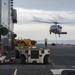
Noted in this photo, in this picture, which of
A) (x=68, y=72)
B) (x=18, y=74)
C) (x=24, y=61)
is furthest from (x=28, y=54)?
(x=68, y=72)

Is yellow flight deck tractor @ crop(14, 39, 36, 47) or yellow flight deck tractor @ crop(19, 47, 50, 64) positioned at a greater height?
yellow flight deck tractor @ crop(14, 39, 36, 47)

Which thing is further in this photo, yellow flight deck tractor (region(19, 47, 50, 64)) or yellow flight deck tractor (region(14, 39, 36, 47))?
yellow flight deck tractor (region(14, 39, 36, 47))

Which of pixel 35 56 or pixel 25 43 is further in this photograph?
pixel 25 43

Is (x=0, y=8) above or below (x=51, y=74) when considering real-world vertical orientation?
above

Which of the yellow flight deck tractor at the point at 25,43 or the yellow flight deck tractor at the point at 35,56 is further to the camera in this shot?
the yellow flight deck tractor at the point at 25,43

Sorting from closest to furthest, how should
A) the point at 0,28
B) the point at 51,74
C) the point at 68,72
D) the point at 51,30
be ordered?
the point at 68,72
the point at 51,74
the point at 0,28
the point at 51,30

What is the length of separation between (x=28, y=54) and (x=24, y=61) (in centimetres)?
90

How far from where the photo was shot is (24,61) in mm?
33594

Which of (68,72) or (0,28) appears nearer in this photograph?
(68,72)

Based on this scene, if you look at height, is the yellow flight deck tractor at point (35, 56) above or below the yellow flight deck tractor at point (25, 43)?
below

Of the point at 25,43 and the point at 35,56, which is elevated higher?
the point at 25,43

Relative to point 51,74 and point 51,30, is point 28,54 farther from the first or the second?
point 51,30

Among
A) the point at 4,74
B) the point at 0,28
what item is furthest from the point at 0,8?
the point at 4,74

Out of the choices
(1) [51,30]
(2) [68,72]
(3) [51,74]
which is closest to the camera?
(2) [68,72]
